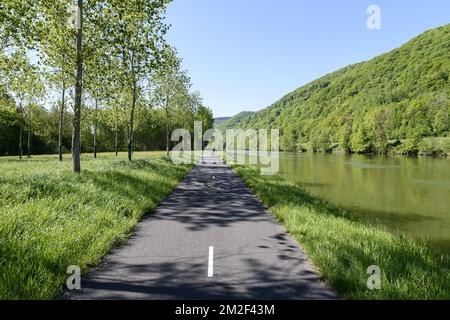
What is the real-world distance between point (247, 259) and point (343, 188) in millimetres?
18005

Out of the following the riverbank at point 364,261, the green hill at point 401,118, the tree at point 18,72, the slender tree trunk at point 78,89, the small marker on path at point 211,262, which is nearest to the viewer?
the riverbank at point 364,261

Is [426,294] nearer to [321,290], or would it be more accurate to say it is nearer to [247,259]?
[321,290]

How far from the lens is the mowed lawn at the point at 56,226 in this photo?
4.72m

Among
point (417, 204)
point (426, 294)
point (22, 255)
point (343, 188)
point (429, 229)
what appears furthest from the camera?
point (343, 188)

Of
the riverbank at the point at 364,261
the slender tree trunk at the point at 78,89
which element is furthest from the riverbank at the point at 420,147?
the slender tree trunk at the point at 78,89

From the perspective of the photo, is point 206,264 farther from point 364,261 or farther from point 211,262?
point 364,261

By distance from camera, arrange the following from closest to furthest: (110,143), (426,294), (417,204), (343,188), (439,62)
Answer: (426,294)
(417,204)
(343,188)
(110,143)
(439,62)

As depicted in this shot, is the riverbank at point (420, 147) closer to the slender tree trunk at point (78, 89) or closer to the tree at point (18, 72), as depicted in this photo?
the slender tree trunk at point (78, 89)

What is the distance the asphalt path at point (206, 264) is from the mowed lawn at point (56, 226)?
0.38 m

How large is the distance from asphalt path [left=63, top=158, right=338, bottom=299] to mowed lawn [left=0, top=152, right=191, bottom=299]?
0.38 metres

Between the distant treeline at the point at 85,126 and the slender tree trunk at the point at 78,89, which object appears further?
the distant treeline at the point at 85,126

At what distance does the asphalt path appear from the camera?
Answer: 4.70m
